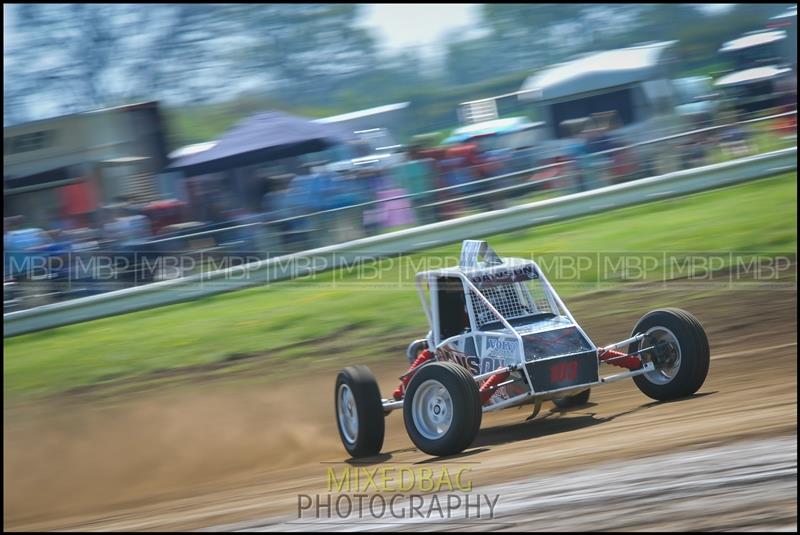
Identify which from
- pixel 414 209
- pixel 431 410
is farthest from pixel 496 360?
pixel 414 209

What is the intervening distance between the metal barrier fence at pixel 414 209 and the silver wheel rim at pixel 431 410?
5.31 meters

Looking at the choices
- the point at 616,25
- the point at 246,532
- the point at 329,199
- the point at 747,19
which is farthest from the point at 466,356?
the point at 616,25

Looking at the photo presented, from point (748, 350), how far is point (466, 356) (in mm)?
2894

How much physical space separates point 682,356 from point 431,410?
1.71m

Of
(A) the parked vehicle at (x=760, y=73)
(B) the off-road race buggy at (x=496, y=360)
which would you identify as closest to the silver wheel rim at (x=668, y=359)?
(B) the off-road race buggy at (x=496, y=360)

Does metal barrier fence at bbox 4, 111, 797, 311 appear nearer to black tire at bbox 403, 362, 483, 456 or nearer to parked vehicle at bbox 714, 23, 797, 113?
parked vehicle at bbox 714, 23, 797, 113

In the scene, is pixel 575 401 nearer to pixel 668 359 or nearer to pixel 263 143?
pixel 668 359

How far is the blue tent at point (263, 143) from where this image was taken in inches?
460

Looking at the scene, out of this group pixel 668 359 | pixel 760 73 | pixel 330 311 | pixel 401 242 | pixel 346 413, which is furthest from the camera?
pixel 760 73

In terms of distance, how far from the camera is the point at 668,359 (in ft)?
21.4

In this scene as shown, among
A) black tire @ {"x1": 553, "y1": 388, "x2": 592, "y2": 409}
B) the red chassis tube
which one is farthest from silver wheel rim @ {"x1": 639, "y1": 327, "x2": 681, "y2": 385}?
black tire @ {"x1": 553, "y1": 388, "x2": 592, "y2": 409}

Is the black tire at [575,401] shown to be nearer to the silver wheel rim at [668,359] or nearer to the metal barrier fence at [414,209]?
the silver wheel rim at [668,359]

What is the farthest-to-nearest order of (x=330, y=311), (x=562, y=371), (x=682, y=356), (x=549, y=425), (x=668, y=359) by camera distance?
(x=330, y=311) < (x=549, y=425) < (x=668, y=359) < (x=682, y=356) < (x=562, y=371)

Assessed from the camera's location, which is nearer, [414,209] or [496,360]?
[496,360]
